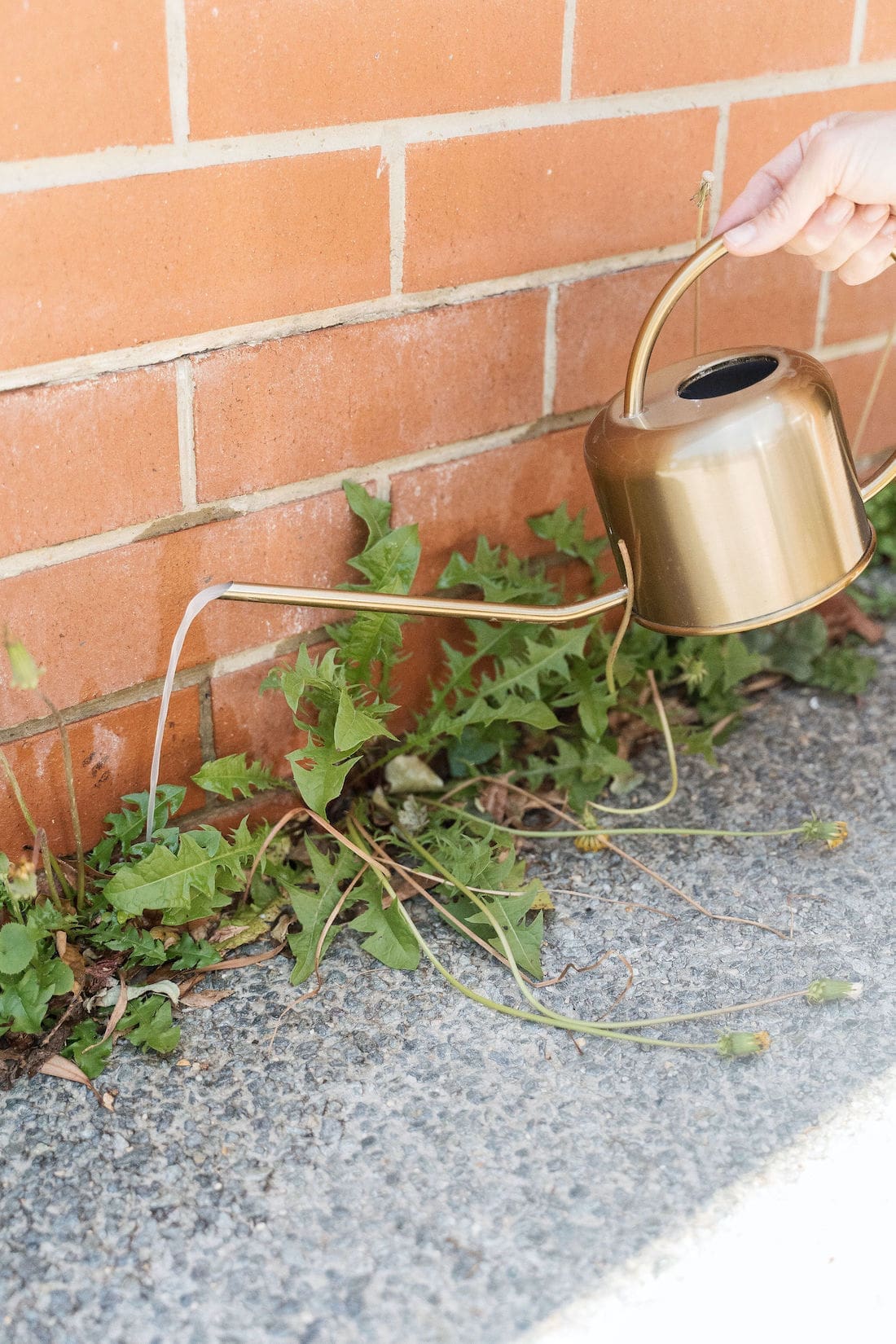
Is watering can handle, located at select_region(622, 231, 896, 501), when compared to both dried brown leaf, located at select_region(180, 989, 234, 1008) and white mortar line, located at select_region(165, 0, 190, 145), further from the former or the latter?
dried brown leaf, located at select_region(180, 989, 234, 1008)

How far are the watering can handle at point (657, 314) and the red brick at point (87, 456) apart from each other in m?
0.39

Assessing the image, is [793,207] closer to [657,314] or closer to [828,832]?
[657,314]

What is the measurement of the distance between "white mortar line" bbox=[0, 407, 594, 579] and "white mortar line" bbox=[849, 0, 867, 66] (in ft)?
1.77

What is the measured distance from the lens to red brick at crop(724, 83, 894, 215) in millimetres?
1431

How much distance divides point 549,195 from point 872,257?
1.06 ft

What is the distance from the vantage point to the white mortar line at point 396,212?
1.16 metres

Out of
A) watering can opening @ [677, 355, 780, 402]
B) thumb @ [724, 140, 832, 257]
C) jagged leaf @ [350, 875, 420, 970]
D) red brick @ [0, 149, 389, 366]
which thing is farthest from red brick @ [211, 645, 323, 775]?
thumb @ [724, 140, 832, 257]

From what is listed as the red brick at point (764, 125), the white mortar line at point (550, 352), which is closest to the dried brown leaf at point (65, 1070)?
the white mortar line at point (550, 352)

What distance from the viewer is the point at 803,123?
1.48 metres

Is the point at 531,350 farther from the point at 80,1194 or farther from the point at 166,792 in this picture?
the point at 80,1194

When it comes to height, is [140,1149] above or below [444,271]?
below

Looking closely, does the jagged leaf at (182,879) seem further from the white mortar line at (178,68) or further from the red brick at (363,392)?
the white mortar line at (178,68)

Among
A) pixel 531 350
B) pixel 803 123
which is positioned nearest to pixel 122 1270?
pixel 531 350

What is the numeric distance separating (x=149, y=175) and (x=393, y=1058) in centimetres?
74
